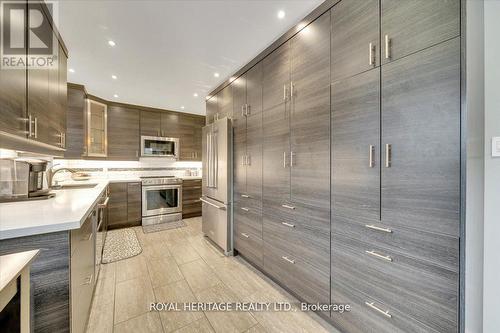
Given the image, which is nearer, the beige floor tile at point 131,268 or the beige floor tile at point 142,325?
the beige floor tile at point 142,325

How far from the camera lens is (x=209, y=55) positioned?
2.37 metres

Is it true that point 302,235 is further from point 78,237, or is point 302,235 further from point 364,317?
point 78,237

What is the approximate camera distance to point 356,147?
1.34m

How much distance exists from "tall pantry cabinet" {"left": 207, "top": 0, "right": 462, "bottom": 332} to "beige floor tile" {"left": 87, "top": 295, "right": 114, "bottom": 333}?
1517 mm

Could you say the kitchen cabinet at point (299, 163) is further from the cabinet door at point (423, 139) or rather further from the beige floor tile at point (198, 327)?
the beige floor tile at point (198, 327)

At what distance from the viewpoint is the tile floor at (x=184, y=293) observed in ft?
5.16

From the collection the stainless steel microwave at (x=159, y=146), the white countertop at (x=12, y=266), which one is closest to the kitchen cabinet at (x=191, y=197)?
the stainless steel microwave at (x=159, y=146)

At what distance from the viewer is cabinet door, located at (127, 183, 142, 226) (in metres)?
3.98

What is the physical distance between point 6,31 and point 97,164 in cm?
378

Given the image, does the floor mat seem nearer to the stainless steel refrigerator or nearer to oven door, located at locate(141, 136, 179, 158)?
the stainless steel refrigerator

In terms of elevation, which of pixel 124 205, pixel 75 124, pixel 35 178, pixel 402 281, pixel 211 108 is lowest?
pixel 124 205

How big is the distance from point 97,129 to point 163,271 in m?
3.24

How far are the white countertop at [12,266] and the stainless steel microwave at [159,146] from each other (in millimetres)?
3985

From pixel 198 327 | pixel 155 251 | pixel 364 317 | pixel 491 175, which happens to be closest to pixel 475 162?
pixel 491 175
